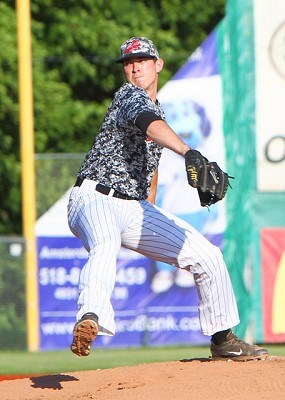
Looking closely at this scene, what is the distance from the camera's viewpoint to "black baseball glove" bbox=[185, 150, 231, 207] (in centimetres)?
593

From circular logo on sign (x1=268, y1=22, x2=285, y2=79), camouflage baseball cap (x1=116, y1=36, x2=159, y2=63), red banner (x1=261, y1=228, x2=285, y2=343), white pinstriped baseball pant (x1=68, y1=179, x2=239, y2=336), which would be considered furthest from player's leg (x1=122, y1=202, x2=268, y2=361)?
circular logo on sign (x1=268, y1=22, x2=285, y2=79)

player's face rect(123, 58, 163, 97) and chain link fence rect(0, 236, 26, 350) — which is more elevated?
player's face rect(123, 58, 163, 97)

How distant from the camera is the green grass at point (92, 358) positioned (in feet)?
36.1

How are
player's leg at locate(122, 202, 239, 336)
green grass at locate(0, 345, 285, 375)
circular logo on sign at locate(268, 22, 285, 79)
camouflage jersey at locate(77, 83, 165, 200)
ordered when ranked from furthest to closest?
1. circular logo on sign at locate(268, 22, 285, 79)
2. green grass at locate(0, 345, 285, 375)
3. player's leg at locate(122, 202, 239, 336)
4. camouflage jersey at locate(77, 83, 165, 200)

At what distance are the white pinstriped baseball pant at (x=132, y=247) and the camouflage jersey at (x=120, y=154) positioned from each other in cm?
9

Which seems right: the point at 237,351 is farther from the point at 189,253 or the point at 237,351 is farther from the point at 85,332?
the point at 85,332

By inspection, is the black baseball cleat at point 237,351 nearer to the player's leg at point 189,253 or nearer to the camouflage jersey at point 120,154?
the player's leg at point 189,253

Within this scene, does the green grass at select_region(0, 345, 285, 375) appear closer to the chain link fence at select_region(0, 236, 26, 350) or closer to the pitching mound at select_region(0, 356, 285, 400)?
the chain link fence at select_region(0, 236, 26, 350)

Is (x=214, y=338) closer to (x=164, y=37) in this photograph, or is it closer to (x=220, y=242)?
(x=220, y=242)

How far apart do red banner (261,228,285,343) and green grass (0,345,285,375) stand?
23cm

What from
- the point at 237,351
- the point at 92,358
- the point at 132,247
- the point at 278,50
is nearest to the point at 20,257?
the point at 92,358

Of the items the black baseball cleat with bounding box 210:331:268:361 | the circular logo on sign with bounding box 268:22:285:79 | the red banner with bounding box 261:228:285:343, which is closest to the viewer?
the black baseball cleat with bounding box 210:331:268:361

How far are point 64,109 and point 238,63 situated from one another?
593 cm

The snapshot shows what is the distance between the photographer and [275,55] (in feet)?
40.6
